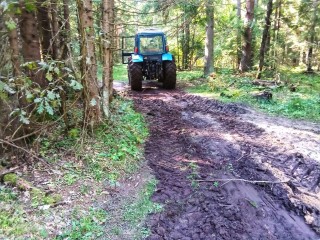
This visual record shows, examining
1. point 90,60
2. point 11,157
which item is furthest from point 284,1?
point 11,157

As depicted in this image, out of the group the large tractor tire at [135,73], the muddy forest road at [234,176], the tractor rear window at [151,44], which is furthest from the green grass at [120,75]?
the muddy forest road at [234,176]

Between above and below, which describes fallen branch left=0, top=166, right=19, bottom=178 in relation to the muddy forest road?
above

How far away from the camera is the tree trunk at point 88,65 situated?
16.5ft

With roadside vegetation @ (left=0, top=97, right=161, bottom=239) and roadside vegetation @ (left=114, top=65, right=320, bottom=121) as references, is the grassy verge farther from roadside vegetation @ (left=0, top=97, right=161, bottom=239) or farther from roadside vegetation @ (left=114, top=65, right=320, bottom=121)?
roadside vegetation @ (left=0, top=97, right=161, bottom=239)

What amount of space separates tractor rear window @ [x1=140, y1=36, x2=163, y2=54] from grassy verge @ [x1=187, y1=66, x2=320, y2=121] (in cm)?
202

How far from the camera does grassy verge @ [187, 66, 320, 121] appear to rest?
819 centimetres

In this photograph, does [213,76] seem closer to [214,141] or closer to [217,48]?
[217,48]

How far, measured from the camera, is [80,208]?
385 cm

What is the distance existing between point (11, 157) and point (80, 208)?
132 centimetres

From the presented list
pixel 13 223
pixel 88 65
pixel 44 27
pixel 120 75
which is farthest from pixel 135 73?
pixel 13 223

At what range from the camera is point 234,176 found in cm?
484

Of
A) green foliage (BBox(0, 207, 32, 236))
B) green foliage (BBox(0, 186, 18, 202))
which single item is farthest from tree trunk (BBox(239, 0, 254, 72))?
green foliage (BBox(0, 207, 32, 236))

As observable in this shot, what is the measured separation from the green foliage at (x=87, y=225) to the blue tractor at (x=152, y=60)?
7.59 m

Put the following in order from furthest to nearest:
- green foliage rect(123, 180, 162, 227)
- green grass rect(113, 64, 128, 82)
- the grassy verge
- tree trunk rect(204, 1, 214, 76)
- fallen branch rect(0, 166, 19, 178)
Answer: green grass rect(113, 64, 128, 82) < tree trunk rect(204, 1, 214, 76) < the grassy verge < fallen branch rect(0, 166, 19, 178) < green foliage rect(123, 180, 162, 227)
